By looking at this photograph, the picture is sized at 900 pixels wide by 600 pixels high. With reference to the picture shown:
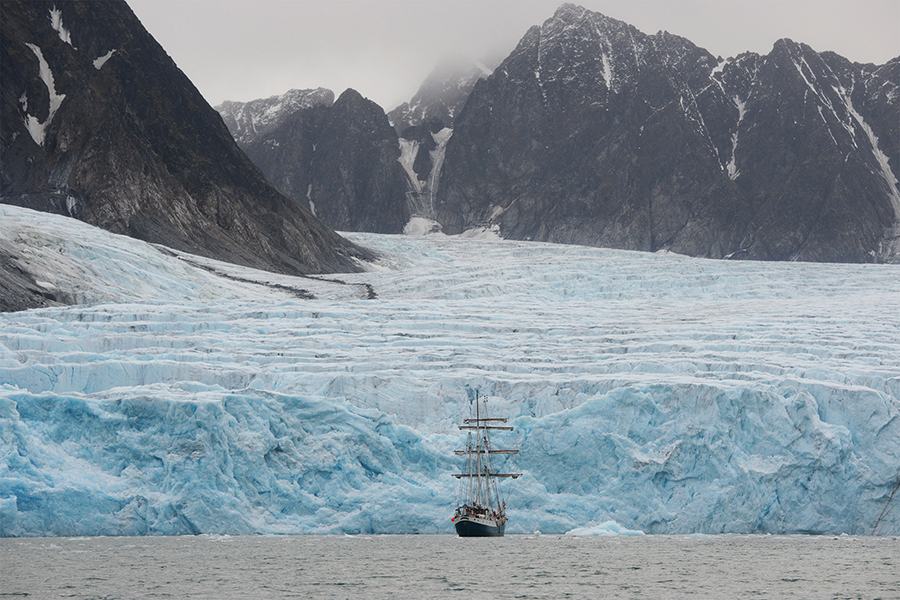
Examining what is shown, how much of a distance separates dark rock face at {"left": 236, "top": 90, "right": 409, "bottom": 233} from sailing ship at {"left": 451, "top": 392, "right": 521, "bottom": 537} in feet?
399

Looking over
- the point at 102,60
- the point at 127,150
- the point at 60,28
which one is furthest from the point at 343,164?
the point at 127,150

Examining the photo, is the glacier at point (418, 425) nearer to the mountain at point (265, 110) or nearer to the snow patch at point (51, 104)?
the snow patch at point (51, 104)

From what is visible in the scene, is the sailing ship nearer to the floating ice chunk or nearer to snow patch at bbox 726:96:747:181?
the floating ice chunk

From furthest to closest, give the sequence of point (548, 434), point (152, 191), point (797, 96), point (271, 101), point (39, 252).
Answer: point (271, 101), point (797, 96), point (152, 191), point (39, 252), point (548, 434)

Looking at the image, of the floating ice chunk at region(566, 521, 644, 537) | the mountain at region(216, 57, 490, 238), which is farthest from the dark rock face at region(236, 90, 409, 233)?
the floating ice chunk at region(566, 521, 644, 537)

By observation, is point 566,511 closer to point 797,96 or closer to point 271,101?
point 797,96

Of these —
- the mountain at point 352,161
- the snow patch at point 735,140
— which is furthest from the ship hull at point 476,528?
the snow patch at point 735,140

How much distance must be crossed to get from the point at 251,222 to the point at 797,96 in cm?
9295

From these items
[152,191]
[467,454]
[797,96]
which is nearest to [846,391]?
[467,454]

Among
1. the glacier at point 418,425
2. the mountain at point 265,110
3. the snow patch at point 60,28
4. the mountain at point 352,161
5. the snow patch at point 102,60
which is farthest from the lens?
the mountain at point 265,110

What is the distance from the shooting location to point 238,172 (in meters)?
85.4

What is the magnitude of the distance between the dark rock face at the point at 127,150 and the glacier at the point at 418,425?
40013 mm

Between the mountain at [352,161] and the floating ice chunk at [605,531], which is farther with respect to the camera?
the mountain at [352,161]

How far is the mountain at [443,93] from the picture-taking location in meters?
178
